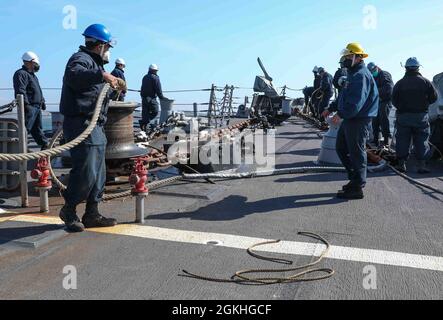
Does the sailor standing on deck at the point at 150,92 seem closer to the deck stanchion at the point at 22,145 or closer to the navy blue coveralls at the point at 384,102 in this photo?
the navy blue coveralls at the point at 384,102

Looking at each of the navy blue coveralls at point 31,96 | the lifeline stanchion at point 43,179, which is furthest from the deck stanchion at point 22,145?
the navy blue coveralls at point 31,96

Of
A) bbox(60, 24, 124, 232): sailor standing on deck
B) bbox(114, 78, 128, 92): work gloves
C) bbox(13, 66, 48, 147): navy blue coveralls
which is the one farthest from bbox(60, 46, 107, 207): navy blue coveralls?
bbox(13, 66, 48, 147): navy blue coveralls

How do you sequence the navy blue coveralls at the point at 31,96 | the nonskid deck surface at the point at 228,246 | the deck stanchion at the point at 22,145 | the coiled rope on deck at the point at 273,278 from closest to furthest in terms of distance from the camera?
the nonskid deck surface at the point at 228,246, the coiled rope on deck at the point at 273,278, the deck stanchion at the point at 22,145, the navy blue coveralls at the point at 31,96

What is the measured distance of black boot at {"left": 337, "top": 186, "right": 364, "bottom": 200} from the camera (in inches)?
221

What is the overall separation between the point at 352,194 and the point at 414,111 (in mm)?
2892

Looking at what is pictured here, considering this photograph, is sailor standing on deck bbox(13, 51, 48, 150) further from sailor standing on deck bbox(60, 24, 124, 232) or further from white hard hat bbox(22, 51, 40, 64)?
sailor standing on deck bbox(60, 24, 124, 232)

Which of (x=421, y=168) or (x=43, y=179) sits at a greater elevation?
(x=43, y=179)

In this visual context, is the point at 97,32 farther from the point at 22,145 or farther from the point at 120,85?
the point at 22,145

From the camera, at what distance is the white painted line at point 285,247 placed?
3.48 meters

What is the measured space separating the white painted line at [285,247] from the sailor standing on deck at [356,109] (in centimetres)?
201

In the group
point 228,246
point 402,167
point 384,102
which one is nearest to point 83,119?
point 228,246

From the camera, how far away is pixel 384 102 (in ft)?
34.0

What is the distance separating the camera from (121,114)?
233 inches

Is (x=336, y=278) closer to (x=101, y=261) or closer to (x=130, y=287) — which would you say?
(x=130, y=287)
